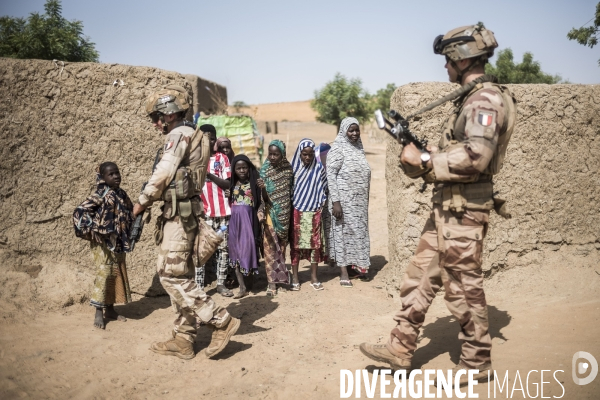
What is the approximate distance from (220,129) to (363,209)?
322 centimetres

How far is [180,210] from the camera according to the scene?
390 centimetres

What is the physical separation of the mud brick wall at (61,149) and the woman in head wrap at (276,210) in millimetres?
1243

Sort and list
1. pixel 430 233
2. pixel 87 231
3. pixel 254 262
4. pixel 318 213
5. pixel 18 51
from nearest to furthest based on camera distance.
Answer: pixel 430 233 → pixel 87 231 → pixel 254 262 → pixel 318 213 → pixel 18 51

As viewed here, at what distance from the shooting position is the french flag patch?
3.10m

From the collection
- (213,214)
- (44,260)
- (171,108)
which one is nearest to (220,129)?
(213,214)

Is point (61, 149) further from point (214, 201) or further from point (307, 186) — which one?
point (307, 186)

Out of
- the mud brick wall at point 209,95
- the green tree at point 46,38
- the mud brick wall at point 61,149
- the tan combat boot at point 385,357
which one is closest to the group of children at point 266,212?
the mud brick wall at point 61,149

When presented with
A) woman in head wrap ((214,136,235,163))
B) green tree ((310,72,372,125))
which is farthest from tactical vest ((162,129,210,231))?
green tree ((310,72,372,125))

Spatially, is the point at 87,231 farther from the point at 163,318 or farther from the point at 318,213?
the point at 318,213

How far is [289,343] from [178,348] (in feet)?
3.02

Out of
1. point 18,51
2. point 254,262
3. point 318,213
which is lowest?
point 254,262

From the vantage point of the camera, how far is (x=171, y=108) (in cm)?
396

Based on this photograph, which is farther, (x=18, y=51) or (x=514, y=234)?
(x=18, y=51)

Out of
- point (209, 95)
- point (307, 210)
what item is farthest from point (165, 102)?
point (209, 95)
